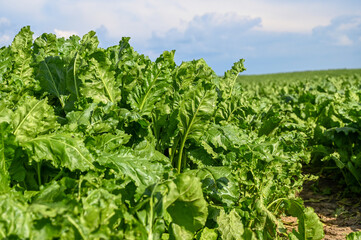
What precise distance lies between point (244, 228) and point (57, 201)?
6.35 feet

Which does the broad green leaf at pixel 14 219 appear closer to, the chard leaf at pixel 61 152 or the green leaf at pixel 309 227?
the chard leaf at pixel 61 152

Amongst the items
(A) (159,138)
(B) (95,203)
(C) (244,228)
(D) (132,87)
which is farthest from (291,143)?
(B) (95,203)

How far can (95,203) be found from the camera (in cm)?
218

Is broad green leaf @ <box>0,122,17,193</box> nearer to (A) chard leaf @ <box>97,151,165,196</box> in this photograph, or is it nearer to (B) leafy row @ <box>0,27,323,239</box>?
(B) leafy row @ <box>0,27,323,239</box>

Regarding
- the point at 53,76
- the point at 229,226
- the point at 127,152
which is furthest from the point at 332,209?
the point at 53,76

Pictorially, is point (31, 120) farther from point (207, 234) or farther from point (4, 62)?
point (207, 234)

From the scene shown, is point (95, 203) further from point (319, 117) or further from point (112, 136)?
point (319, 117)

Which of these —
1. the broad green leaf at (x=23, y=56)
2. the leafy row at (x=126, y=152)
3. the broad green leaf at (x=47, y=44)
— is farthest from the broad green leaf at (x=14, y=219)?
the broad green leaf at (x=47, y=44)

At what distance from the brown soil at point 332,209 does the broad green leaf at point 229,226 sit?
5.86 feet

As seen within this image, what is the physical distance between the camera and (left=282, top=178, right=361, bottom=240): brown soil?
4.87 metres

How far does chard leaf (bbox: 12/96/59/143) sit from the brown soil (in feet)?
11.4

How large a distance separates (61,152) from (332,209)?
463cm

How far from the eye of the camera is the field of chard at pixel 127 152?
7.30ft

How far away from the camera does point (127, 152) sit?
2830 mm
